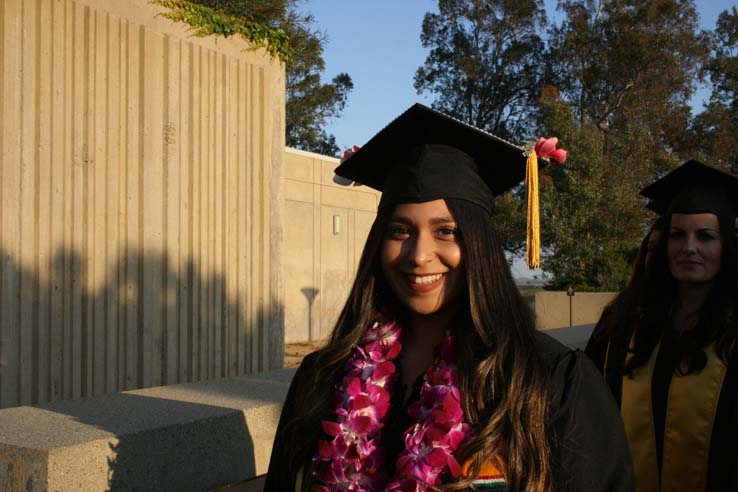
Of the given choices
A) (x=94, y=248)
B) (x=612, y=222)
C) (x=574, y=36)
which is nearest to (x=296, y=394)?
(x=94, y=248)

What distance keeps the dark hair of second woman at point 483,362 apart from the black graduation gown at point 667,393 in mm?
1321

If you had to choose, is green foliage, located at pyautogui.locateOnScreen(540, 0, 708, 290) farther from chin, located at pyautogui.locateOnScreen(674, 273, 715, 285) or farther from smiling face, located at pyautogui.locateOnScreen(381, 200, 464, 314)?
smiling face, located at pyautogui.locateOnScreen(381, 200, 464, 314)

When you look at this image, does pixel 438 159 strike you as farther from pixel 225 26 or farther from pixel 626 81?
pixel 626 81

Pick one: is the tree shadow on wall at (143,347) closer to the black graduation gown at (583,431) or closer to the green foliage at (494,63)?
the black graduation gown at (583,431)

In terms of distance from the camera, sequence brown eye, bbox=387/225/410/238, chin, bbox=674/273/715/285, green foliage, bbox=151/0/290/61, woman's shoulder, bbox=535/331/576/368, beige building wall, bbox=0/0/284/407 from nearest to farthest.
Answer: woman's shoulder, bbox=535/331/576/368, brown eye, bbox=387/225/410/238, chin, bbox=674/273/715/285, beige building wall, bbox=0/0/284/407, green foliage, bbox=151/0/290/61

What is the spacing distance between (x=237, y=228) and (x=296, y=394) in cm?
502

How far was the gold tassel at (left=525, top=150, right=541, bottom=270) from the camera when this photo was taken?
219cm

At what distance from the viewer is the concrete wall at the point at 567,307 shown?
17391mm

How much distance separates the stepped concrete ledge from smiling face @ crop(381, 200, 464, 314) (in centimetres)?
96

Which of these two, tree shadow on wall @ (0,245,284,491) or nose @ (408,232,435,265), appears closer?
nose @ (408,232,435,265)

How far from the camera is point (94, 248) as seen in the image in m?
5.58

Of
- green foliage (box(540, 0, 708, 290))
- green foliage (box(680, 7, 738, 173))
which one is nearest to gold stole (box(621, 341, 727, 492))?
green foliage (box(540, 0, 708, 290))

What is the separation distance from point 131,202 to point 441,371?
4523mm

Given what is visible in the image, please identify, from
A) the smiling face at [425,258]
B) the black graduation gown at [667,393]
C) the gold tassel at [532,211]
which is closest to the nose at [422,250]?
the smiling face at [425,258]
